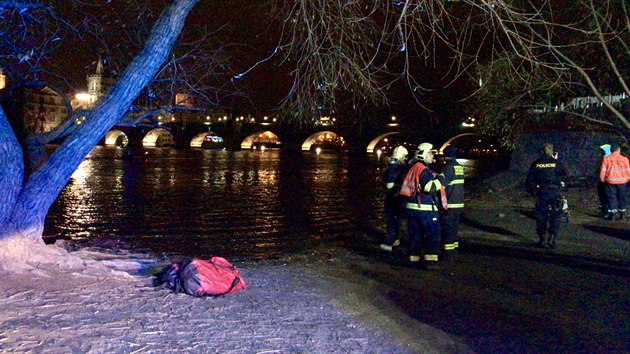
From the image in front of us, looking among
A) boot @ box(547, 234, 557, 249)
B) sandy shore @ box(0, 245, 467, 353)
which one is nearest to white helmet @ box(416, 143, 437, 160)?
sandy shore @ box(0, 245, 467, 353)

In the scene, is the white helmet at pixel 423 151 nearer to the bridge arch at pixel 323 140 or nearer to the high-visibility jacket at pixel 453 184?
the high-visibility jacket at pixel 453 184

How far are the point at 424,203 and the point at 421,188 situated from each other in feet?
0.78

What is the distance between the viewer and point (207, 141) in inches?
4348

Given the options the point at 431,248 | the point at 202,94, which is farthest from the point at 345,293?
the point at 202,94

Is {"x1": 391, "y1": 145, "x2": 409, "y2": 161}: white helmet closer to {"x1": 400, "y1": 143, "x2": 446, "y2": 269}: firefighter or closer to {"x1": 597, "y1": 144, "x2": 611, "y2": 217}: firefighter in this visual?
{"x1": 400, "y1": 143, "x2": 446, "y2": 269}: firefighter

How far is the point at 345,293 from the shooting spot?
289 inches

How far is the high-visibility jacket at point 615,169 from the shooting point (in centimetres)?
1366

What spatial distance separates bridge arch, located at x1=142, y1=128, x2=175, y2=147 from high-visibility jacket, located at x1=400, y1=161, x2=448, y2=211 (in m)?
101

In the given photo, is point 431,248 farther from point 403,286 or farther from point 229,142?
point 229,142

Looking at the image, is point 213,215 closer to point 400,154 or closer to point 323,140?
point 400,154

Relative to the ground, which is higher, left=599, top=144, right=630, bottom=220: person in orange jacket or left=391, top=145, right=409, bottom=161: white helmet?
left=391, top=145, right=409, bottom=161: white helmet

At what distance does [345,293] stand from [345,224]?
826cm

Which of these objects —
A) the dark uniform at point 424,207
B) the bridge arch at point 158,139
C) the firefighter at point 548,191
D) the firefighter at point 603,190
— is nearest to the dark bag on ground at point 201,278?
the dark uniform at point 424,207

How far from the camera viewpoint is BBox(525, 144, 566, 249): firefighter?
10.6m
